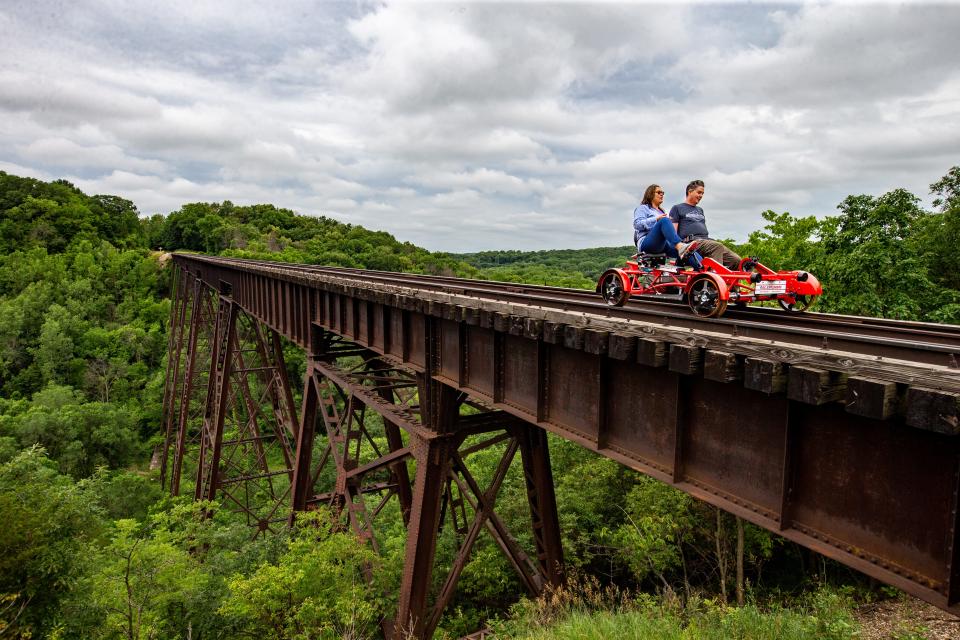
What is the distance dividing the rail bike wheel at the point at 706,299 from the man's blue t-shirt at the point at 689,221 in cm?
92

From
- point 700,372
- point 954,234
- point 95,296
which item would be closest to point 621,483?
point 700,372

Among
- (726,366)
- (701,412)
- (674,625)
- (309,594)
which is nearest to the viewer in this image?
(726,366)

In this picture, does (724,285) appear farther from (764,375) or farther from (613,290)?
(764,375)

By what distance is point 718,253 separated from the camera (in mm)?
5395

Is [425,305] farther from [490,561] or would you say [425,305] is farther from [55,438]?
[55,438]

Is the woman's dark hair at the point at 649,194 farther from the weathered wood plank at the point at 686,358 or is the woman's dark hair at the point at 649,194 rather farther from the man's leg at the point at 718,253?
the weathered wood plank at the point at 686,358

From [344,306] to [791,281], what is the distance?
755 cm

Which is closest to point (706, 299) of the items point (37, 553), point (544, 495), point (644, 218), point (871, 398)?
point (644, 218)

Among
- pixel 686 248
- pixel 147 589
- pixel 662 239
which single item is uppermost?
pixel 662 239

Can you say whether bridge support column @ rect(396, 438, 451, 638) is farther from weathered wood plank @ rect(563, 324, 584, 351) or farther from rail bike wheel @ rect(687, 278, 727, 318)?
rail bike wheel @ rect(687, 278, 727, 318)

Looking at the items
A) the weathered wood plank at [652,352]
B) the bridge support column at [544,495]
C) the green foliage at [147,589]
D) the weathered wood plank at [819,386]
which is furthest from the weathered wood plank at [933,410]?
the green foliage at [147,589]

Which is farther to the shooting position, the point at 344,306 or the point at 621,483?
the point at 621,483

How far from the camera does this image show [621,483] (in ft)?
45.9

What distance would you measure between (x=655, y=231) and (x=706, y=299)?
125cm
